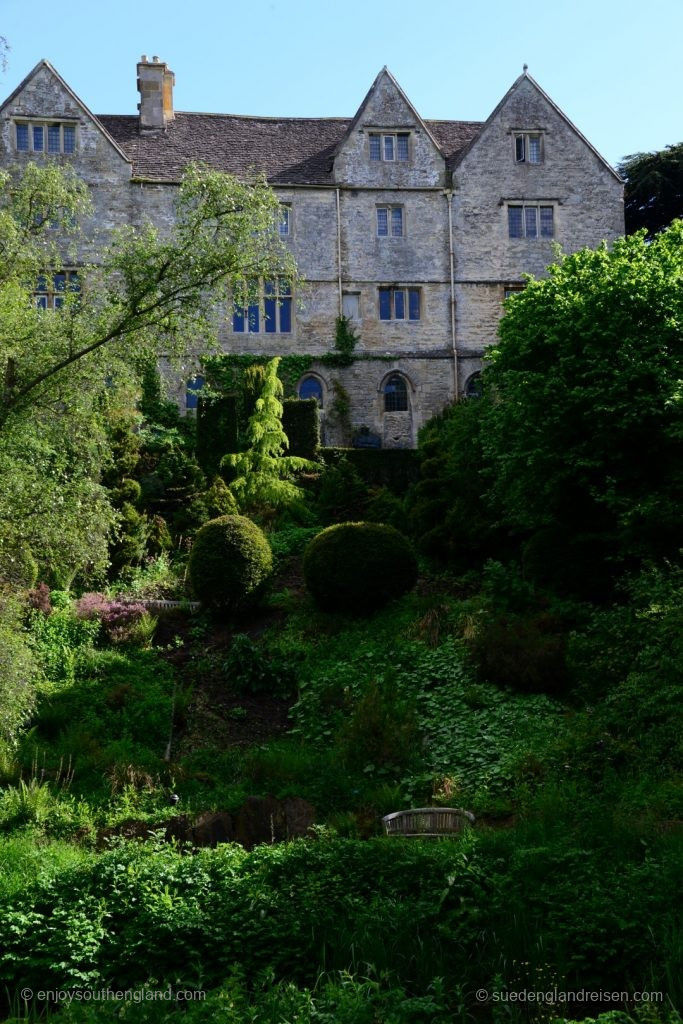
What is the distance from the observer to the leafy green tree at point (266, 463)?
28828 millimetres

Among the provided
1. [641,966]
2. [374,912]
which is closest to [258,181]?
[374,912]

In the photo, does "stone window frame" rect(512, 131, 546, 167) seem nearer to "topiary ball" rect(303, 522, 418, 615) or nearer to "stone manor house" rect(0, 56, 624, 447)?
"stone manor house" rect(0, 56, 624, 447)

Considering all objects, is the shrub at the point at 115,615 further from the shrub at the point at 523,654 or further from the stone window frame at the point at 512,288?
the stone window frame at the point at 512,288

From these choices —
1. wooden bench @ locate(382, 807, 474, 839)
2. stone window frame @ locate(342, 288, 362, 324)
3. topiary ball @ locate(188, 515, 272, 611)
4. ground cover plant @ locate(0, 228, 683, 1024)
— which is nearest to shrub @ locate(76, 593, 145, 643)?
ground cover plant @ locate(0, 228, 683, 1024)

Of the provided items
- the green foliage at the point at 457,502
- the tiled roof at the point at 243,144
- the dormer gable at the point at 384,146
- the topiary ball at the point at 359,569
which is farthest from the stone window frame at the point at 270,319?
the topiary ball at the point at 359,569

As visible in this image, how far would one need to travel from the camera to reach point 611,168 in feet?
133

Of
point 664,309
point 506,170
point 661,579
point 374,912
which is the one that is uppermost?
point 506,170

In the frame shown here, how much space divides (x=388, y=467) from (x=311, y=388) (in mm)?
7352

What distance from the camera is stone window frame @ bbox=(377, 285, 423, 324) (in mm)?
39406

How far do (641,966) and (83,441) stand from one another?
42.2 ft

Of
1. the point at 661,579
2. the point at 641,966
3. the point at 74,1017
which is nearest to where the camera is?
the point at 74,1017

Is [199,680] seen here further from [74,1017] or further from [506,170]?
[506,170]

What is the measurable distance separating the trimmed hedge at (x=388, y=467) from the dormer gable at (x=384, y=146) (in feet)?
38.3

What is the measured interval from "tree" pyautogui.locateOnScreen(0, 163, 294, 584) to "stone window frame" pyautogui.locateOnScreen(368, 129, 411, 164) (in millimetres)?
21053
